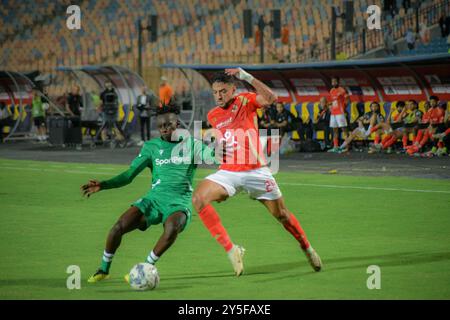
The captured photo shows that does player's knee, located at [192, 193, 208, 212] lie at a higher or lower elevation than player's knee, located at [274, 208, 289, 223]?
higher

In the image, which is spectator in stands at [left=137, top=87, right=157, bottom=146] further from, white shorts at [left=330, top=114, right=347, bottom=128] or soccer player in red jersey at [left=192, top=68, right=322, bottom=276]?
soccer player in red jersey at [left=192, top=68, right=322, bottom=276]

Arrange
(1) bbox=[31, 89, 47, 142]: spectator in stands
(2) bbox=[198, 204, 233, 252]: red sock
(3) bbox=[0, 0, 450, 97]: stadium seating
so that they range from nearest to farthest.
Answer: (2) bbox=[198, 204, 233, 252]: red sock, (1) bbox=[31, 89, 47, 142]: spectator in stands, (3) bbox=[0, 0, 450, 97]: stadium seating

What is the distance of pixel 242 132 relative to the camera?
9.94 metres

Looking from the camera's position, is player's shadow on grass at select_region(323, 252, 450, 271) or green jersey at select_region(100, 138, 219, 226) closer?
green jersey at select_region(100, 138, 219, 226)

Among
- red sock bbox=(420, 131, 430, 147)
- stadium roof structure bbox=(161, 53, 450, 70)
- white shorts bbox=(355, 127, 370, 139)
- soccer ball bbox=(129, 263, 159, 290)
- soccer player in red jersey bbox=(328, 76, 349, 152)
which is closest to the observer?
soccer ball bbox=(129, 263, 159, 290)

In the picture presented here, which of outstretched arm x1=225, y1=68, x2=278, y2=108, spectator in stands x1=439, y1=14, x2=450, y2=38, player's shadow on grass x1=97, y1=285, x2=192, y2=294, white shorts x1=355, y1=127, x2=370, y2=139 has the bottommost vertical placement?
player's shadow on grass x1=97, y1=285, x2=192, y2=294

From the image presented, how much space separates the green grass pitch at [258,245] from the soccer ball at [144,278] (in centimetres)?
9

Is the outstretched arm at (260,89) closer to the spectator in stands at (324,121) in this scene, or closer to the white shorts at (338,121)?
the white shorts at (338,121)

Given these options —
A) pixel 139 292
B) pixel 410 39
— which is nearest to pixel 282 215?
pixel 139 292

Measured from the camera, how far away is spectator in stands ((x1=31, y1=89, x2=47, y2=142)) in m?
35.4

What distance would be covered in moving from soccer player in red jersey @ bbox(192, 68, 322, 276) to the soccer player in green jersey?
0.21 meters

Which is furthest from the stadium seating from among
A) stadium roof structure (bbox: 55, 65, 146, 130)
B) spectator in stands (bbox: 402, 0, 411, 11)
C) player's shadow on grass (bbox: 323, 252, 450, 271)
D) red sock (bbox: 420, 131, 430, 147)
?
player's shadow on grass (bbox: 323, 252, 450, 271)

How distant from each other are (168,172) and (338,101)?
19.0m
